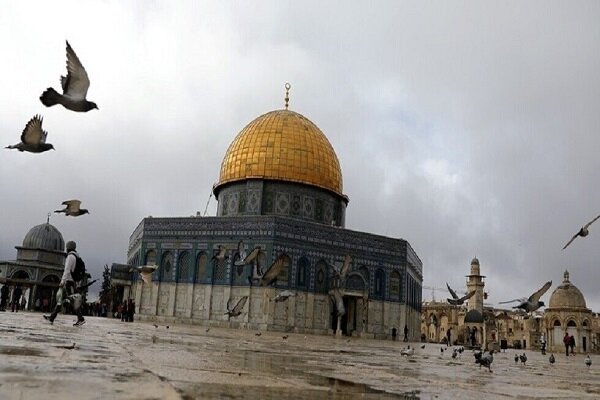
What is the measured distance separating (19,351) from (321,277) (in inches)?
1048

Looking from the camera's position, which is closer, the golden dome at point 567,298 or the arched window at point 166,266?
the arched window at point 166,266

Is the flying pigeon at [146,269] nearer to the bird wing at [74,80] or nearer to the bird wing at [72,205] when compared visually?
the bird wing at [72,205]

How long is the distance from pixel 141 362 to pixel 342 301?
84.1 ft

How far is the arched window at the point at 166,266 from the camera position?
104 ft

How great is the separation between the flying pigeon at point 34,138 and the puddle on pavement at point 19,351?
169 inches

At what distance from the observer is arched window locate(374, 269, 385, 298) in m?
31.7

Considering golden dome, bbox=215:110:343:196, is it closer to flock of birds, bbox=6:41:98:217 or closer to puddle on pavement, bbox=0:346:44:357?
flock of birds, bbox=6:41:98:217

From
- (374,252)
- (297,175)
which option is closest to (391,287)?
(374,252)

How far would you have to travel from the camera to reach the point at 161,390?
2795 mm

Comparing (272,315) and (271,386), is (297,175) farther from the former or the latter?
(271,386)

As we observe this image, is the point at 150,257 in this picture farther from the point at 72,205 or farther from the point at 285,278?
the point at 72,205

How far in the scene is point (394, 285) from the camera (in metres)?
32.3

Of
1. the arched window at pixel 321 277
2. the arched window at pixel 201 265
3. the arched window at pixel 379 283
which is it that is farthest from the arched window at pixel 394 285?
the arched window at pixel 201 265

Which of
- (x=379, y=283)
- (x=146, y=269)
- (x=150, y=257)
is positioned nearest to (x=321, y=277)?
(x=379, y=283)
